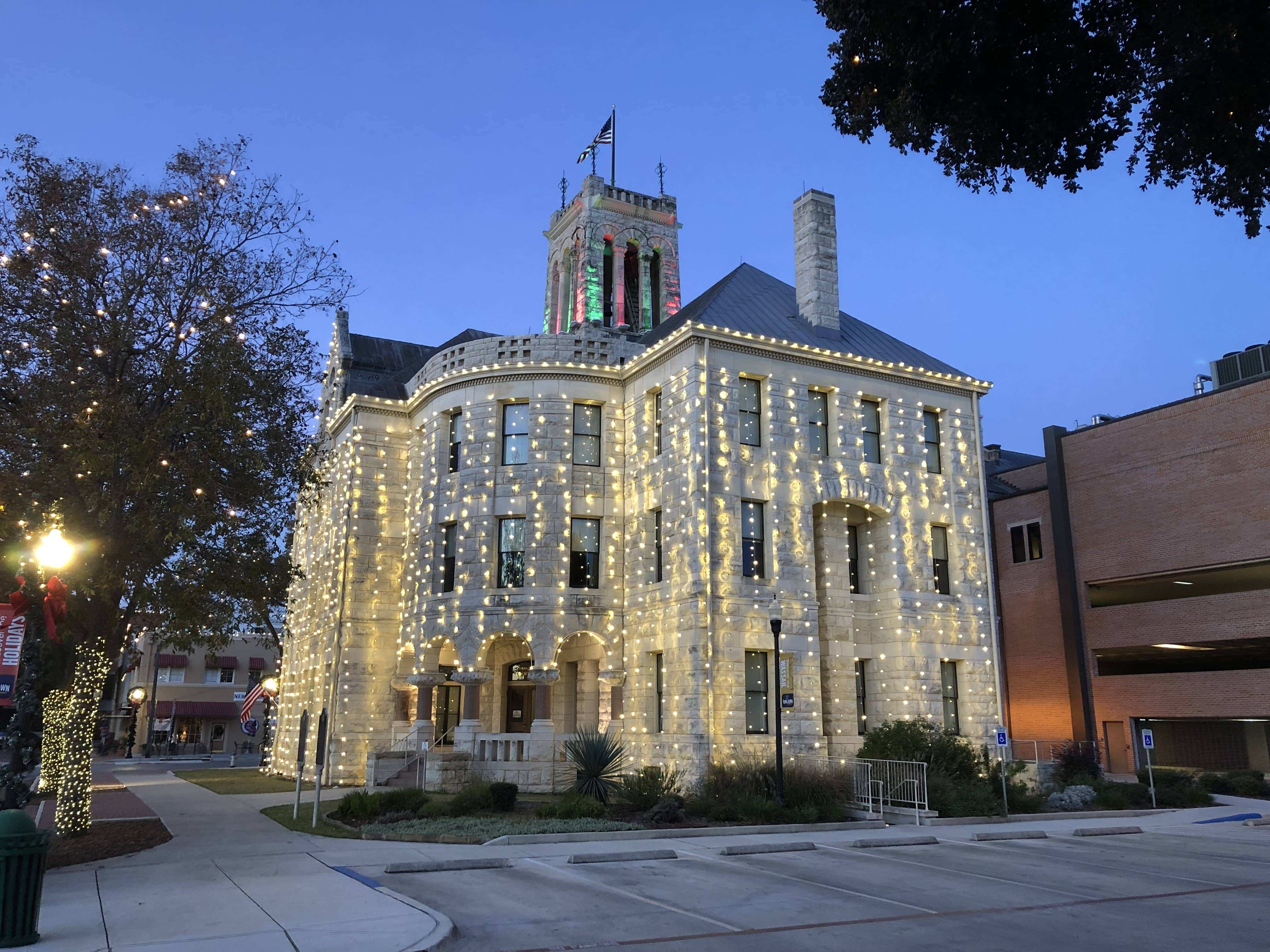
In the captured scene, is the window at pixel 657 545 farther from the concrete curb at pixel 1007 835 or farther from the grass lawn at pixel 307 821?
the concrete curb at pixel 1007 835

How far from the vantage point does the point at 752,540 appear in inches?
1075

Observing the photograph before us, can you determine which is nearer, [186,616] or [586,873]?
[586,873]

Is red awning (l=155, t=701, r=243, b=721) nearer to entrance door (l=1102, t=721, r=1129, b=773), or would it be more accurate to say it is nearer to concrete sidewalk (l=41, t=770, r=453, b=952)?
entrance door (l=1102, t=721, r=1129, b=773)

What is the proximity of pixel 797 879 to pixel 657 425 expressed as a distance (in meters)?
17.1

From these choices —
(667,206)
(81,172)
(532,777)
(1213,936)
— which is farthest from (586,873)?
(667,206)

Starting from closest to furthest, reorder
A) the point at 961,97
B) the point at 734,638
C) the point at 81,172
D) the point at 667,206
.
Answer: the point at 961,97 → the point at 81,172 → the point at 734,638 → the point at 667,206

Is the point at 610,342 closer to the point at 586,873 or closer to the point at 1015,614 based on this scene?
the point at 586,873

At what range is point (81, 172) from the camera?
18.4m

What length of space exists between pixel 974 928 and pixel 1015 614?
3427 cm

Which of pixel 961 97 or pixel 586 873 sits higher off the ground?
pixel 961 97

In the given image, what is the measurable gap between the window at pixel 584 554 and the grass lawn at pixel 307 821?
9121 mm

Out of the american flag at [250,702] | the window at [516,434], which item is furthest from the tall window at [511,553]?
the american flag at [250,702]

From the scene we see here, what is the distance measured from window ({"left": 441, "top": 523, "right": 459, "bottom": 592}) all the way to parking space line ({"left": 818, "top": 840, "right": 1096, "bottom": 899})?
16.1 meters

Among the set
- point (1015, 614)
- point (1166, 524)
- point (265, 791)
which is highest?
point (1166, 524)
